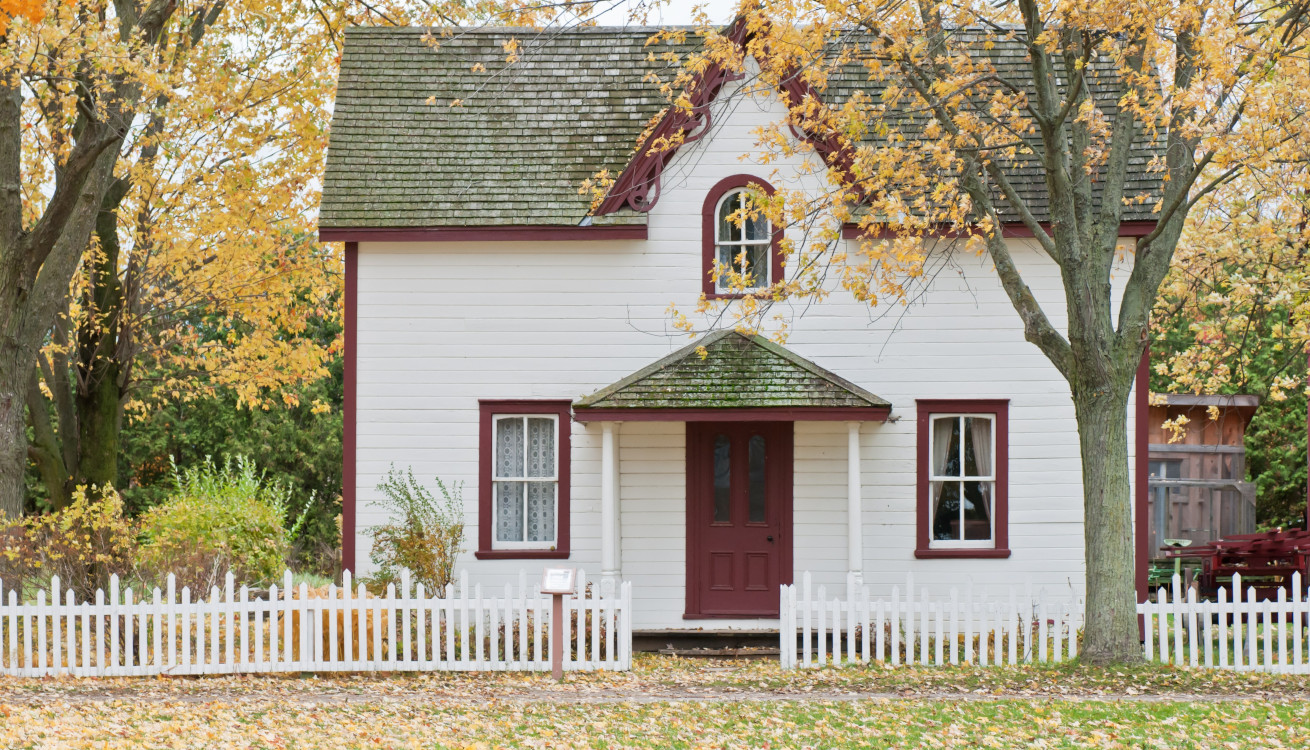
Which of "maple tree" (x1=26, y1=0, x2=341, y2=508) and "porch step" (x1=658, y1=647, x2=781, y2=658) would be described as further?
"maple tree" (x1=26, y1=0, x2=341, y2=508)

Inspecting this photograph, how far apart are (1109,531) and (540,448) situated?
6.75m

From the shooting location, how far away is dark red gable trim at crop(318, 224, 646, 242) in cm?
1527

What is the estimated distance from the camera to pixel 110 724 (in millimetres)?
9336

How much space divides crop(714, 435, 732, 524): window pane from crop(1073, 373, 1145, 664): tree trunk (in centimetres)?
458

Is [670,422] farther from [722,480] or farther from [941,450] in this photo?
[941,450]

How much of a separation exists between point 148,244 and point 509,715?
1522cm

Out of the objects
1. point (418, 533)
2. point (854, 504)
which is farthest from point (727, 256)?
point (418, 533)

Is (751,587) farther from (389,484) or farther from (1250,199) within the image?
(1250,199)

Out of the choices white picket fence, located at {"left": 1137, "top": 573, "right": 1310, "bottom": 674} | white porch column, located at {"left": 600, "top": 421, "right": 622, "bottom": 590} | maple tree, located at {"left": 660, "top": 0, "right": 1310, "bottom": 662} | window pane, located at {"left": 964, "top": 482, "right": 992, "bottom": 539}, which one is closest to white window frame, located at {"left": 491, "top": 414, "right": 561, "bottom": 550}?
white porch column, located at {"left": 600, "top": 421, "right": 622, "bottom": 590}

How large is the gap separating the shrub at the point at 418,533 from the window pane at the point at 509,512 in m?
0.47

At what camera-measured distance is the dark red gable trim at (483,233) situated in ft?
50.1

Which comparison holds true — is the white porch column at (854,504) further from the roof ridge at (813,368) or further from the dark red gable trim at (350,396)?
the dark red gable trim at (350,396)

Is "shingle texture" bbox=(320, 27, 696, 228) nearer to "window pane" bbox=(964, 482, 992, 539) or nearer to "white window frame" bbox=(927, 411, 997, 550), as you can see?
"white window frame" bbox=(927, 411, 997, 550)

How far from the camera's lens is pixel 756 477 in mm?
15734
